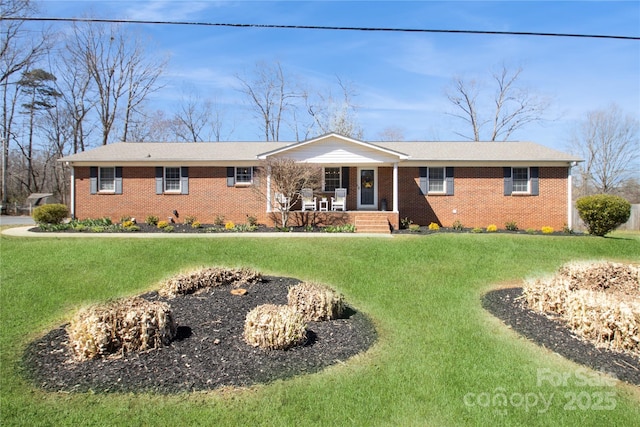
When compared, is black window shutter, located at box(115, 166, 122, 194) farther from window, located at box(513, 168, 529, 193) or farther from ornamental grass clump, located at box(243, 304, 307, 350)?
window, located at box(513, 168, 529, 193)

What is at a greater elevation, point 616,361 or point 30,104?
point 30,104

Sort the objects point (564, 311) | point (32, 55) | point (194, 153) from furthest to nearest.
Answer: point (32, 55) → point (194, 153) → point (564, 311)

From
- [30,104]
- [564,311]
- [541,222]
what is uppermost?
[30,104]

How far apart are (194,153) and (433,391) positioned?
17.4 m

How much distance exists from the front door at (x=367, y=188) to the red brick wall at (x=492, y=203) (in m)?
1.79

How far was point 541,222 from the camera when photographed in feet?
60.4

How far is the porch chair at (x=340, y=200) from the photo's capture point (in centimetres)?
1778

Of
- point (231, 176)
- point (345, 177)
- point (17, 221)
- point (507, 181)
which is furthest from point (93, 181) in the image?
point (507, 181)

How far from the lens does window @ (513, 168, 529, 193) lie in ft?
60.7

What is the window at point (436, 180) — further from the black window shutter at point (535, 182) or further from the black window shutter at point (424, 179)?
the black window shutter at point (535, 182)

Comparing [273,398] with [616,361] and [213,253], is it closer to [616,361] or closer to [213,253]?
[616,361]

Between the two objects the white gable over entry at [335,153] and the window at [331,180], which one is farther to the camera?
the window at [331,180]

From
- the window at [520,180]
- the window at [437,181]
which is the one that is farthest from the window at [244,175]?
the window at [520,180]

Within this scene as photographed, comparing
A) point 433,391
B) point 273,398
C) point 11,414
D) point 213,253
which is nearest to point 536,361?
point 433,391
